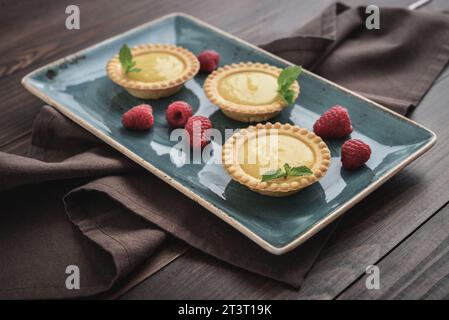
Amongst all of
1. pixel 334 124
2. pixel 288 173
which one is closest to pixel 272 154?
pixel 288 173

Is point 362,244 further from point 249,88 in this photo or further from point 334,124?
point 249,88

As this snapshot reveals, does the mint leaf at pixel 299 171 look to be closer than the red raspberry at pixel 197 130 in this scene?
Yes

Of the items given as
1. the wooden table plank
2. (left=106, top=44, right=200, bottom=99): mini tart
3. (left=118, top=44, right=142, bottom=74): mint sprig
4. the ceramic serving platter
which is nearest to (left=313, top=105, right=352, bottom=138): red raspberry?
the ceramic serving platter

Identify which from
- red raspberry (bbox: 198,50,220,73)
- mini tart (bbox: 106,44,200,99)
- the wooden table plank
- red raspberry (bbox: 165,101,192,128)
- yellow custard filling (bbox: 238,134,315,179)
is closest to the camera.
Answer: the wooden table plank

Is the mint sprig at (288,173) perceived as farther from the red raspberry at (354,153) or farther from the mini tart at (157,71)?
the mini tart at (157,71)

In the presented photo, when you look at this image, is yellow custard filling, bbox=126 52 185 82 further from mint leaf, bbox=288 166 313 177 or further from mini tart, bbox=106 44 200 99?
mint leaf, bbox=288 166 313 177

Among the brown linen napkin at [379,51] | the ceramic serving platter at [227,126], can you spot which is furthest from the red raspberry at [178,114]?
the brown linen napkin at [379,51]
